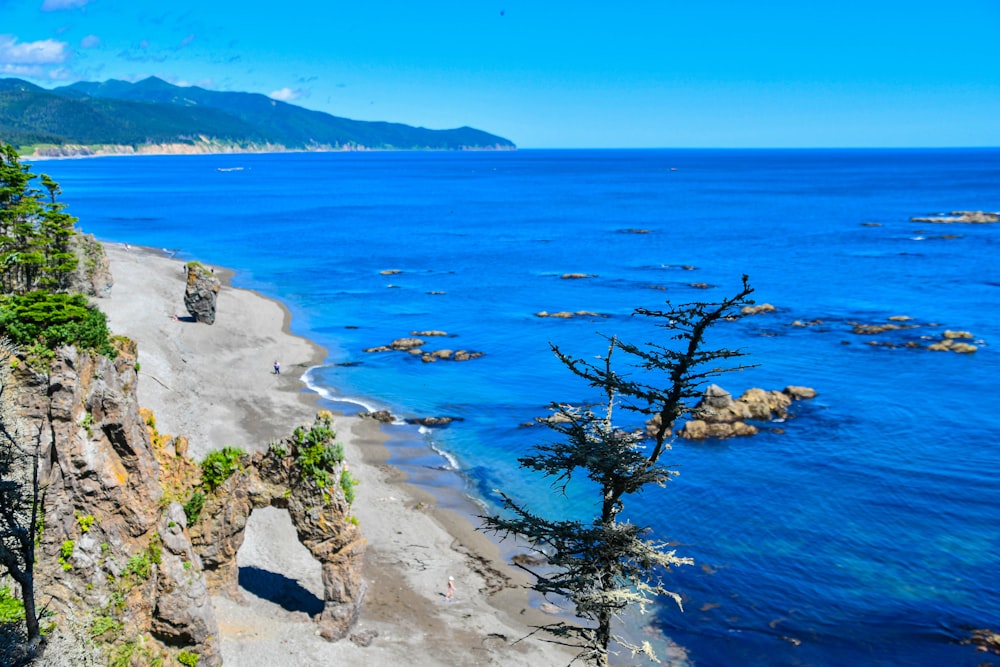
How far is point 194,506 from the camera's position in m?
26.8

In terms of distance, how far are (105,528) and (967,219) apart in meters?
169

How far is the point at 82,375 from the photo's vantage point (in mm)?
22719

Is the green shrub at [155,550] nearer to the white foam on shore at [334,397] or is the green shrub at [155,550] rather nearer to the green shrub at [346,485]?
the green shrub at [346,485]

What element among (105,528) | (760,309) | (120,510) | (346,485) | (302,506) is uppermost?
(120,510)

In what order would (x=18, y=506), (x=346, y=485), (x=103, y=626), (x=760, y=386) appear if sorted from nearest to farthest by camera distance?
(x=18, y=506), (x=103, y=626), (x=346, y=485), (x=760, y=386)

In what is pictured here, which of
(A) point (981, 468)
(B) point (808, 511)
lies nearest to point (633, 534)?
→ (B) point (808, 511)

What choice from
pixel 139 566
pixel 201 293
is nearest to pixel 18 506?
pixel 139 566

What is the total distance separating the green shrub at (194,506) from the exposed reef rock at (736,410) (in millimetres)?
32931

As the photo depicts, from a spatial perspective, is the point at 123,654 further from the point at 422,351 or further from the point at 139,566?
the point at 422,351

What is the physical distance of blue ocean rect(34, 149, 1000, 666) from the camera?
3406 cm

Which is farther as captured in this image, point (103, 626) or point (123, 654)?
point (123, 654)

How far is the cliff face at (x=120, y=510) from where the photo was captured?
20766 mm

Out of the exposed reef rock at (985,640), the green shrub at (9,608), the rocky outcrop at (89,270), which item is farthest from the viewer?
the rocky outcrop at (89,270)

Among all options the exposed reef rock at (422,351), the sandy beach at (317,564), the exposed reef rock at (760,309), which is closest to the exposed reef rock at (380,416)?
the sandy beach at (317,564)
